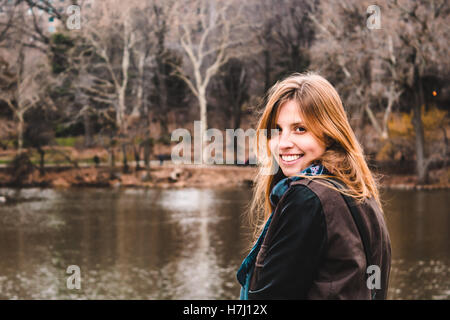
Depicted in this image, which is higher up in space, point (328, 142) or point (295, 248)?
point (328, 142)

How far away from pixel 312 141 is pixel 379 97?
3341 centimetres

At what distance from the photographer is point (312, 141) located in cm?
190

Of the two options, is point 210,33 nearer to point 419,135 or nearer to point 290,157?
point 419,135

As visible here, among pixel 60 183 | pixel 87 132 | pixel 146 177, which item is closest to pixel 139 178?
pixel 146 177

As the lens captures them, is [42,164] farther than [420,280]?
Yes

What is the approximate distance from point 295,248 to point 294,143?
39 centimetres

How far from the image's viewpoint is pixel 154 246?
20.3 metres

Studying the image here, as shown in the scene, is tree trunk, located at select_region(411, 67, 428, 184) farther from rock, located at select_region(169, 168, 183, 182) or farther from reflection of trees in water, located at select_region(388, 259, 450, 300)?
reflection of trees in water, located at select_region(388, 259, 450, 300)

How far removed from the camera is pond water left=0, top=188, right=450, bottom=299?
15.5 metres

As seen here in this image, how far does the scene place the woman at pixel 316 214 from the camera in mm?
1640

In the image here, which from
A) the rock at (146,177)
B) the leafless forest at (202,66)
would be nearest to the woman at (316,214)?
the leafless forest at (202,66)

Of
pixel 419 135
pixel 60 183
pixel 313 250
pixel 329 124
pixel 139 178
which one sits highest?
pixel 419 135

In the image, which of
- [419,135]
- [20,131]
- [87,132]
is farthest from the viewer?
[87,132]

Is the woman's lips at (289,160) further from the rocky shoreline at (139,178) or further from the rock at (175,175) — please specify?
the rock at (175,175)
